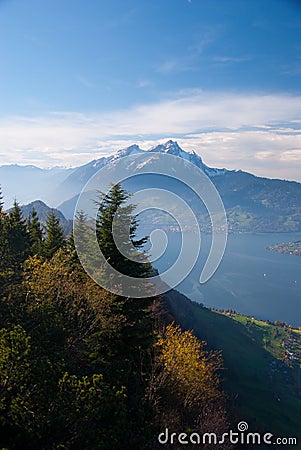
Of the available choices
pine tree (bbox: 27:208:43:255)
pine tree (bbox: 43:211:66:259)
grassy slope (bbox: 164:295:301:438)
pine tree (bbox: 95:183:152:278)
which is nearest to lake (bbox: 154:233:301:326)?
grassy slope (bbox: 164:295:301:438)

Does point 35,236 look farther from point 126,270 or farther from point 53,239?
point 126,270

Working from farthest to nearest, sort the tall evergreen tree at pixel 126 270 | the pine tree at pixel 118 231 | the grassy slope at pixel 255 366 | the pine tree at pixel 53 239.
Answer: the grassy slope at pixel 255 366 → the pine tree at pixel 53 239 → the pine tree at pixel 118 231 → the tall evergreen tree at pixel 126 270

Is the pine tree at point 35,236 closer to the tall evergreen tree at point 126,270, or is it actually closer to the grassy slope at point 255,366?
the tall evergreen tree at point 126,270

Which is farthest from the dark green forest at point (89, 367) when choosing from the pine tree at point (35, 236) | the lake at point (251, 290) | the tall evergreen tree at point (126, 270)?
the lake at point (251, 290)

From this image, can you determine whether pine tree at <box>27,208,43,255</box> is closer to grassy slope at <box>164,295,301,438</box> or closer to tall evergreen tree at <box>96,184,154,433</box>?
tall evergreen tree at <box>96,184,154,433</box>

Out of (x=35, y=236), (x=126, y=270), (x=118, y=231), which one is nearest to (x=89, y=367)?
(x=126, y=270)

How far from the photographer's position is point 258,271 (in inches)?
7219

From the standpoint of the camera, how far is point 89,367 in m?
13.7

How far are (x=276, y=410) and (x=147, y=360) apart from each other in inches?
2029

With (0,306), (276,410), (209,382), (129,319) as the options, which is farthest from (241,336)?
(0,306)

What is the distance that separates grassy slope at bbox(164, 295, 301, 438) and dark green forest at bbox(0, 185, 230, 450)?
3273 cm

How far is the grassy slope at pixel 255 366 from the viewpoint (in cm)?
5272

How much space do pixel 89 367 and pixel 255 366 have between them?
75.8 m

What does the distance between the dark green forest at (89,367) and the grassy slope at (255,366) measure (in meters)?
32.7
